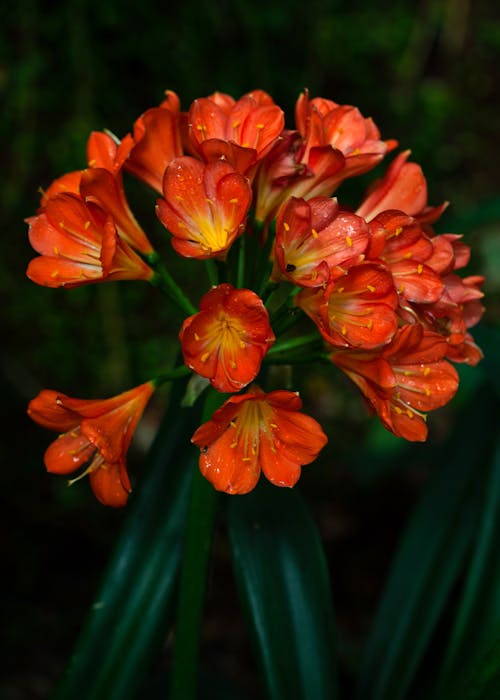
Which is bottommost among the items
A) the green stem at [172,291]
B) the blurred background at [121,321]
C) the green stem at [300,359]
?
the blurred background at [121,321]

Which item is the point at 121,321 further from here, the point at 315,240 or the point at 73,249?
the point at 315,240

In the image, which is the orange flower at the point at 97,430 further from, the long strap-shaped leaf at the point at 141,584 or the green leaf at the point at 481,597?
the green leaf at the point at 481,597

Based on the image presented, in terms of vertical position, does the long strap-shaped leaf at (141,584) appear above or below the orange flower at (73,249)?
below

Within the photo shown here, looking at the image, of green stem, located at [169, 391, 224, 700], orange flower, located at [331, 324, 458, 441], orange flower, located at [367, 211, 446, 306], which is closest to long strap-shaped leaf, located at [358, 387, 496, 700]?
green stem, located at [169, 391, 224, 700]

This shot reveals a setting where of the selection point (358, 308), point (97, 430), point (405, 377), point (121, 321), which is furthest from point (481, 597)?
point (121, 321)

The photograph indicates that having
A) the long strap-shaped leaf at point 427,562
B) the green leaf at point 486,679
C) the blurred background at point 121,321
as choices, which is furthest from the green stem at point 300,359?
the blurred background at point 121,321

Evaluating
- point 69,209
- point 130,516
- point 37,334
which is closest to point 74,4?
point 37,334

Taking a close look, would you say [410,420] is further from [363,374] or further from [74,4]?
[74,4]
